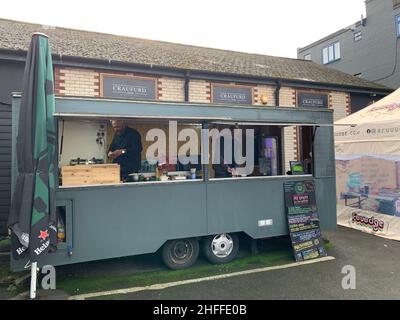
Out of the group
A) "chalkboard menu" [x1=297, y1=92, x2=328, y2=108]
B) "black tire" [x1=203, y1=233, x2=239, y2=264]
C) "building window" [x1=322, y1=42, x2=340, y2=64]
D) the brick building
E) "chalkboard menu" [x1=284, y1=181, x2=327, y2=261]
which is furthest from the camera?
"building window" [x1=322, y1=42, x2=340, y2=64]

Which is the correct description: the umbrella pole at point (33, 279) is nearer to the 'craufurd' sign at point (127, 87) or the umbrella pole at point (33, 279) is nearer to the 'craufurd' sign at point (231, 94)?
the 'craufurd' sign at point (127, 87)

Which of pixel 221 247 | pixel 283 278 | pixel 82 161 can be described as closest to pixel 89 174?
pixel 82 161

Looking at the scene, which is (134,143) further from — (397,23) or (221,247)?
Answer: (397,23)

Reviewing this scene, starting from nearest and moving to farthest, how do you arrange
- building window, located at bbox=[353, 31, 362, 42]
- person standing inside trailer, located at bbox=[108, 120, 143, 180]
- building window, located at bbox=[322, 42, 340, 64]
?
person standing inside trailer, located at bbox=[108, 120, 143, 180] < building window, located at bbox=[353, 31, 362, 42] < building window, located at bbox=[322, 42, 340, 64]

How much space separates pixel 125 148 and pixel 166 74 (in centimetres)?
422

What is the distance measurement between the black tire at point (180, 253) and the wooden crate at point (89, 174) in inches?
50.5

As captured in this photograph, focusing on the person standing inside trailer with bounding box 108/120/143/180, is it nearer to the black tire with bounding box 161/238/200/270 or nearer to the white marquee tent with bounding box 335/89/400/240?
the black tire with bounding box 161/238/200/270

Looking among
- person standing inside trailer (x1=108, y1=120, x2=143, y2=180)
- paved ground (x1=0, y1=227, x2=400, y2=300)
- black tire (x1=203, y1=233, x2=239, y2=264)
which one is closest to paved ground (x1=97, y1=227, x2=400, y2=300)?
paved ground (x1=0, y1=227, x2=400, y2=300)

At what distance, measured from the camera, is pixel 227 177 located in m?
5.33

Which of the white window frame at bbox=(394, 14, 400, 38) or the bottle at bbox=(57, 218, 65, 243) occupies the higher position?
the white window frame at bbox=(394, 14, 400, 38)

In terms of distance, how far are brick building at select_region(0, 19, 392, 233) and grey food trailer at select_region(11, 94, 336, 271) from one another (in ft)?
1.98

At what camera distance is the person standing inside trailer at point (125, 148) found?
5070 millimetres

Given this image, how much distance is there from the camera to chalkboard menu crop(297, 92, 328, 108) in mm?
10883
